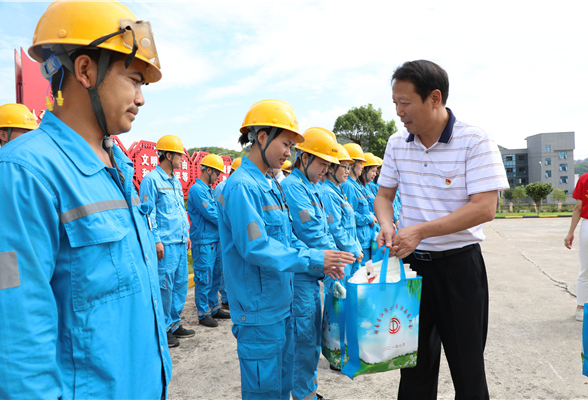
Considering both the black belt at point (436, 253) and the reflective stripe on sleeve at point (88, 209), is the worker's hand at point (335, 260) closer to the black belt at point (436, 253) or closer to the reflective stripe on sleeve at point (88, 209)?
the black belt at point (436, 253)

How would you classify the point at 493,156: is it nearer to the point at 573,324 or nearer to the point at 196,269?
the point at 573,324

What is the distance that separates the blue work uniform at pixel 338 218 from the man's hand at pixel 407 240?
191 centimetres

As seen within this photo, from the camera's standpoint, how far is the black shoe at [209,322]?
515 centimetres

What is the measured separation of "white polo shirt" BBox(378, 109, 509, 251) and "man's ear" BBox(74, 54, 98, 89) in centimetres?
173

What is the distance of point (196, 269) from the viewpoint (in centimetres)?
559

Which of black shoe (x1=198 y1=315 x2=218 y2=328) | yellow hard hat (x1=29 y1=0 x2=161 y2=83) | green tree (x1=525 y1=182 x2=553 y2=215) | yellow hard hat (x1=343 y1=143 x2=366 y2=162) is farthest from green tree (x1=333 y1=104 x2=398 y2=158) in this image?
yellow hard hat (x1=29 y1=0 x2=161 y2=83)

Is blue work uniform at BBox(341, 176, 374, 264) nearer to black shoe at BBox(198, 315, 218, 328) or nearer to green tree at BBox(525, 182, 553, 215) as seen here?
black shoe at BBox(198, 315, 218, 328)

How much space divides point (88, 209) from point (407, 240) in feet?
5.10

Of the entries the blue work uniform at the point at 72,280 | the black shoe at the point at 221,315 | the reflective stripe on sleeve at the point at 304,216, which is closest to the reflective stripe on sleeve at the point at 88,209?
the blue work uniform at the point at 72,280

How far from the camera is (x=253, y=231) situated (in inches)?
84.8

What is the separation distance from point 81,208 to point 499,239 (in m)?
14.1

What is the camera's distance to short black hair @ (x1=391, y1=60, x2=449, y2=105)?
202 centimetres

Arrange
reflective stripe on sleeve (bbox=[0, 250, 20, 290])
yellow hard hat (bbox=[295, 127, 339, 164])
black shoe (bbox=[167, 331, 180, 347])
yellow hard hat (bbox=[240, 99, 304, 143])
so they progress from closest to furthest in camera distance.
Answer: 1. reflective stripe on sleeve (bbox=[0, 250, 20, 290])
2. yellow hard hat (bbox=[240, 99, 304, 143])
3. yellow hard hat (bbox=[295, 127, 339, 164])
4. black shoe (bbox=[167, 331, 180, 347])

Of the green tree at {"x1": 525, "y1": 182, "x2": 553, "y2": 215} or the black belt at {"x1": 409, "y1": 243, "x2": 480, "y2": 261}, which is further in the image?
the green tree at {"x1": 525, "y1": 182, "x2": 553, "y2": 215}
